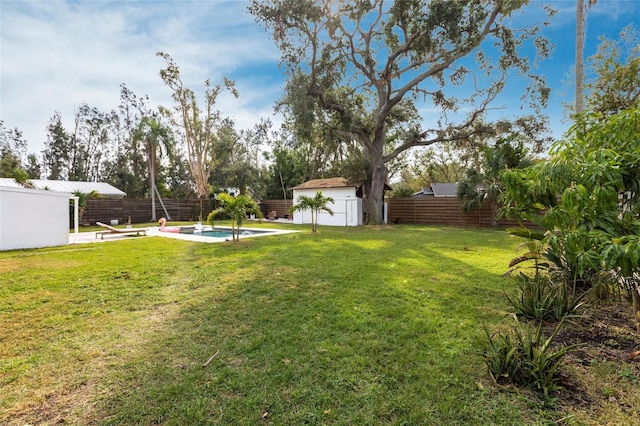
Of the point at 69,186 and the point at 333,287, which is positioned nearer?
the point at 333,287

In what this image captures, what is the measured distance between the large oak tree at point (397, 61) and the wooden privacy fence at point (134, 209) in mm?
13840

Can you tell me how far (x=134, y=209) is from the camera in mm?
21438

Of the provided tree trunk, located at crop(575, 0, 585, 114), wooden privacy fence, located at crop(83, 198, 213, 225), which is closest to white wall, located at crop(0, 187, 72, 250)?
wooden privacy fence, located at crop(83, 198, 213, 225)

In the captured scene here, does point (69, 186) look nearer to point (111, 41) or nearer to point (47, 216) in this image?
point (47, 216)

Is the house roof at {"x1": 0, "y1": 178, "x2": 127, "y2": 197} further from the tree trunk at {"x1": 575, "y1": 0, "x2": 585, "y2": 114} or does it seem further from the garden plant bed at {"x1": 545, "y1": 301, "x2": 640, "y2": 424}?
the tree trunk at {"x1": 575, "y1": 0, "x2": 585, "y2": 114}

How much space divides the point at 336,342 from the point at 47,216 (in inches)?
446

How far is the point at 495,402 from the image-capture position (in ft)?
7.38

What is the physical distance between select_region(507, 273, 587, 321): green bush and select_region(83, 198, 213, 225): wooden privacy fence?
23.2 meters

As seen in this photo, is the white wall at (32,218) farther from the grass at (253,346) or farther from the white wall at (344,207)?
the white wall at (344,207)

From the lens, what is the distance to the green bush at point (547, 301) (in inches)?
141

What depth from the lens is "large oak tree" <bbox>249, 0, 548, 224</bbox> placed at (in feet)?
45.6

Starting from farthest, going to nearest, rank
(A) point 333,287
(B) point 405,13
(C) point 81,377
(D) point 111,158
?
(D) point 111,158 → (B) point 405,13 → (A) point 333,287 → (C) point 81,377

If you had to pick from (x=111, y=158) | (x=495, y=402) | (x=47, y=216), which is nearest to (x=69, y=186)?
(x=111, y=158)

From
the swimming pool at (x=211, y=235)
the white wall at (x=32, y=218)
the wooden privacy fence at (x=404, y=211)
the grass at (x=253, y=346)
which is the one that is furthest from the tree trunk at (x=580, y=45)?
the white wall at (x=32, y=218)
